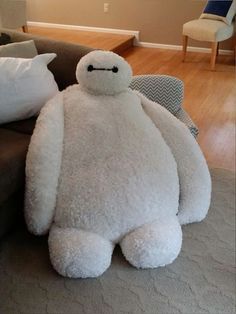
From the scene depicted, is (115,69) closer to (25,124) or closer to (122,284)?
(25,124)

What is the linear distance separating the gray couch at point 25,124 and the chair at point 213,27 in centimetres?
238

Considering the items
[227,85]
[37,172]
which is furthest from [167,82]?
[227,85]

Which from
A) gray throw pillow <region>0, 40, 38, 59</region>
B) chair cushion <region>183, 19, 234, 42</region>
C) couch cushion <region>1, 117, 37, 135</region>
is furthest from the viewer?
chair cushion <region>183, 19, 234, 42</region>

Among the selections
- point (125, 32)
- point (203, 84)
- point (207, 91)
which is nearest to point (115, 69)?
point (207, 91)

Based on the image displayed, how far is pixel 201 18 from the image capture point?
4.36 meters

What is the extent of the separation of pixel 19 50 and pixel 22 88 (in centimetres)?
39

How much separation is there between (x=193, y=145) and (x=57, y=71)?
0.90 m

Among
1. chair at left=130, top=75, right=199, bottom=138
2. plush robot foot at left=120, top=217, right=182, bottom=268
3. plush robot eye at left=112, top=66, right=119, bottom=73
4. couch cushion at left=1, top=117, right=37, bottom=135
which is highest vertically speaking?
plush robot eye at left=112, top=66, right=119, bottom=73

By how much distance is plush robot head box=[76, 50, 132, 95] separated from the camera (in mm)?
1557

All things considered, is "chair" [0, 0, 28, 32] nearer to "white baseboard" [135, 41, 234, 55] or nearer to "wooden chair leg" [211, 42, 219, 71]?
"white baseboard" [135, 41, 234, 55]

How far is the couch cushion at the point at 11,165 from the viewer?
4.47ft

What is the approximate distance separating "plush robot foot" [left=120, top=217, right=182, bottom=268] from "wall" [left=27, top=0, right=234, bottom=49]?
12.7 ft

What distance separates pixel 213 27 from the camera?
160 inches

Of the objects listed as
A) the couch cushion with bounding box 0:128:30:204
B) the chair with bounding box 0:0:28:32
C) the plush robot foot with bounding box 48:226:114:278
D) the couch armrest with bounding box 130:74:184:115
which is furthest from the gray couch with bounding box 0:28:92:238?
the chair with bounding box 0:0:28:32
